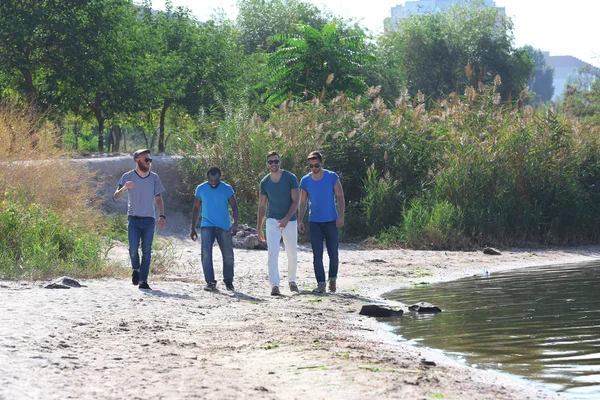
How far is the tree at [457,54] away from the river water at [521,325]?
1705 inches

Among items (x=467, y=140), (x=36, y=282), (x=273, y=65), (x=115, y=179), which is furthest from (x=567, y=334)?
(x=273, y=65)

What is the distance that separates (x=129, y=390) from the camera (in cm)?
635

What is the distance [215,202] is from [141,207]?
1.04m

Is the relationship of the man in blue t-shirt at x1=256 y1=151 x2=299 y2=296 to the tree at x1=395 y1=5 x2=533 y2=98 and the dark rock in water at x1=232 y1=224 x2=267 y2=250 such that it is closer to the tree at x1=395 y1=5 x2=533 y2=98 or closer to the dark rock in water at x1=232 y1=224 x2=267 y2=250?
the dark rock in water at x1=232 y1=224 x2=267 y2=250

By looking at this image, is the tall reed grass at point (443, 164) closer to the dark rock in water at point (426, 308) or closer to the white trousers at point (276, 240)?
the white trousers at point (276, 240)

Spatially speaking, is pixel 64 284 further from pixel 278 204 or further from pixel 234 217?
pixel 278 204

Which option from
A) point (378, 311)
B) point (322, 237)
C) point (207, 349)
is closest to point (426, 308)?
point (378, 311)

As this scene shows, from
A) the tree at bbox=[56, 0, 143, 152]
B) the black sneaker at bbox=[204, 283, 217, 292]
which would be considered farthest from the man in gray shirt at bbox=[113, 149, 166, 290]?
the tree at bbox=[56, 0, 143, 152]

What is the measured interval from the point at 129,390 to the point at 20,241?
27.3 ft

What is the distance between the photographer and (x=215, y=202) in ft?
42.2

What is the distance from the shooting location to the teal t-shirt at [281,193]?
41.3 feet

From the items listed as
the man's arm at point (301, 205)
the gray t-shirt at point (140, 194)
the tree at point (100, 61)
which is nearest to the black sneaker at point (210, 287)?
the gray t-shirt at point (140, 194)

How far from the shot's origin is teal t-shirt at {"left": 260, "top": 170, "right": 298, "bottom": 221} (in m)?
12.6

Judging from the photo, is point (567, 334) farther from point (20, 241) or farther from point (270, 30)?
point (270, 30)
